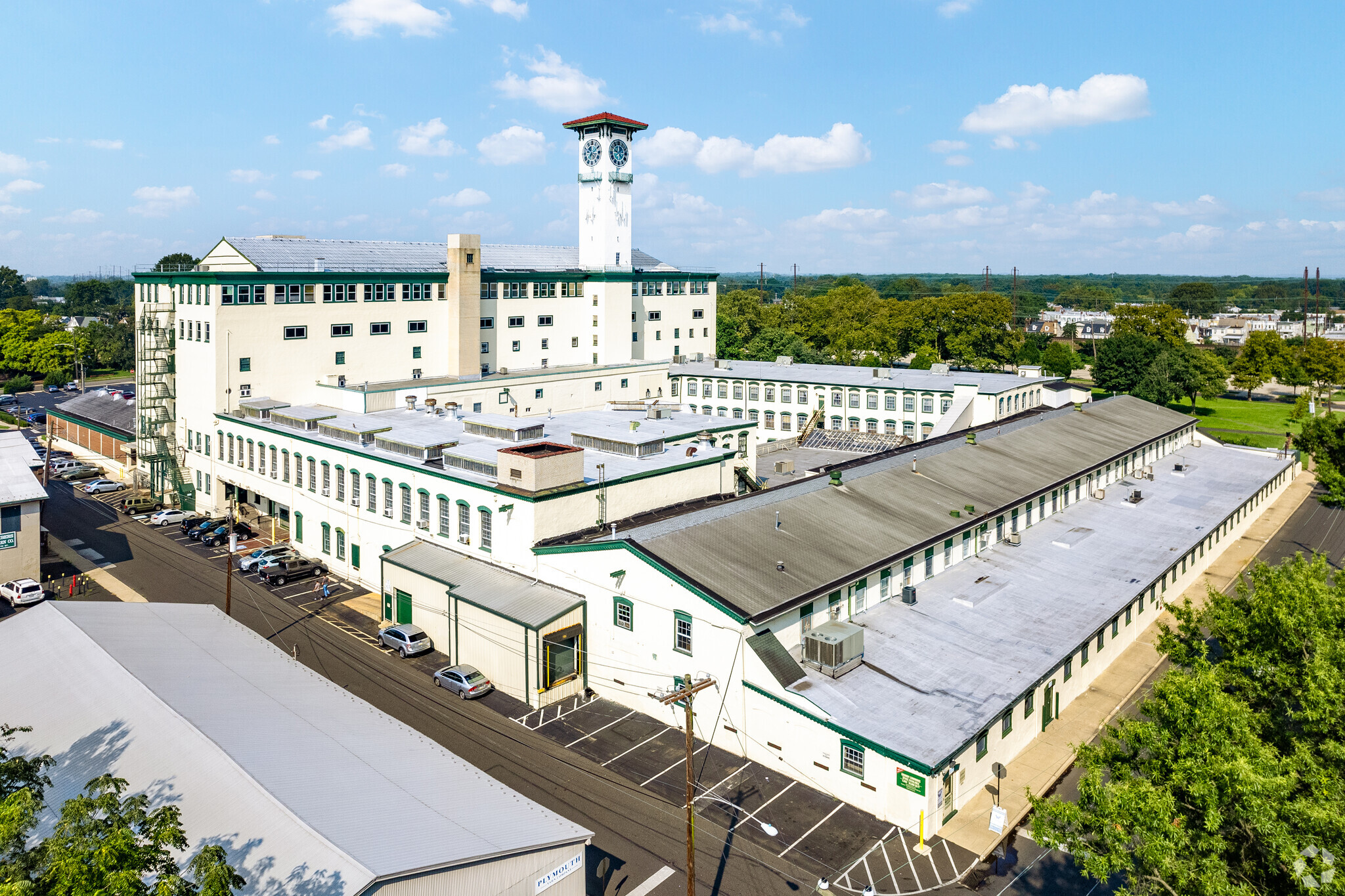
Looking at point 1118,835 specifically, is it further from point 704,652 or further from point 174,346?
point 174,346

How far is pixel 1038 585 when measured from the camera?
4347cm

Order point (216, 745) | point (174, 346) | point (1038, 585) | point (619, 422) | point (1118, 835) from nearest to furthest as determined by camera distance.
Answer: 1. point (1118, 835)
2. point (216, 745)
3. point (1038, 585)
4. point (619, 422)
5. point (174, 346)

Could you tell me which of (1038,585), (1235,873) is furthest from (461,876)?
(1038,585)

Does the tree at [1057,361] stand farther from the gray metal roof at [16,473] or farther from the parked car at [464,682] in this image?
the gray metal roof at [16,473]

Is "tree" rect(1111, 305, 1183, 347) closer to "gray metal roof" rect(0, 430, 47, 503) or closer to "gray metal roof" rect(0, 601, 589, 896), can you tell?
"gray metal roof" rect(0, 601, 589, 896)

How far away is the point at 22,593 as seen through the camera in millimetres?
47688

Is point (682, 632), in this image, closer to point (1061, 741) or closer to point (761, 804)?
point (761, 804)

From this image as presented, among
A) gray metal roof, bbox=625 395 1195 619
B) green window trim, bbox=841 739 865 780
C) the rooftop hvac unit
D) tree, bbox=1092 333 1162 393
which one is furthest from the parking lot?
tree, bbox=1092 333 1162 393

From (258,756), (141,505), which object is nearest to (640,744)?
(258,756)

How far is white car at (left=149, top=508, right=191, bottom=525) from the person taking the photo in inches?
2518

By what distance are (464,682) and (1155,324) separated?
121986mm

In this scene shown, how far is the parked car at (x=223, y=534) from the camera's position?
5938cm

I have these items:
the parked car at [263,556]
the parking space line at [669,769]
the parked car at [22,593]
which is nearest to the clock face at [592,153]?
the parked car at [263,556]

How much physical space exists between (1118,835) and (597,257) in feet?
267
